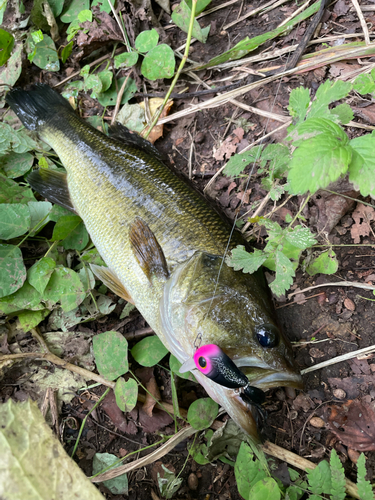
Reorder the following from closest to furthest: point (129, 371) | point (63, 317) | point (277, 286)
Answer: point (277, 286) < point (129, 371) < point (63, 317)

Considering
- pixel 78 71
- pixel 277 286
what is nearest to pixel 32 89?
pixel 78 71

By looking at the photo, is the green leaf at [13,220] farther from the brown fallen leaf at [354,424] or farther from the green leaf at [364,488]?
the green leaf at [364,488]

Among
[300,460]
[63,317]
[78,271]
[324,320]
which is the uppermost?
[78,271]

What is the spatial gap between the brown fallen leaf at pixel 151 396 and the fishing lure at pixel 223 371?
1.00 metres

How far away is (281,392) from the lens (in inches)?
96.9

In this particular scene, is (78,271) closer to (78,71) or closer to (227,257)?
(227,257)

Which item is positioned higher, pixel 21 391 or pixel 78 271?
pixel 78 271

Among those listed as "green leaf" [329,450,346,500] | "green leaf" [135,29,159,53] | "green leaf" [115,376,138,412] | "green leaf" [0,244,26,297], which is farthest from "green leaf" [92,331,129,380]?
"green leaf" [135,29,159,53]

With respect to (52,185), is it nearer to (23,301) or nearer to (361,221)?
(23,301)

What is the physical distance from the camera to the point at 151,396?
106 inches

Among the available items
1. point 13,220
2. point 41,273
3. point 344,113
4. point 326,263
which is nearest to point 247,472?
point 326,263

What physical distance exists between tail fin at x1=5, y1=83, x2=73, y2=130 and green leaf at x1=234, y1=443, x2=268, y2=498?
345cm

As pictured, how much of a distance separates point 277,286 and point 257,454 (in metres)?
1.15

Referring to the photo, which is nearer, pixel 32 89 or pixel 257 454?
pixel 257 454
